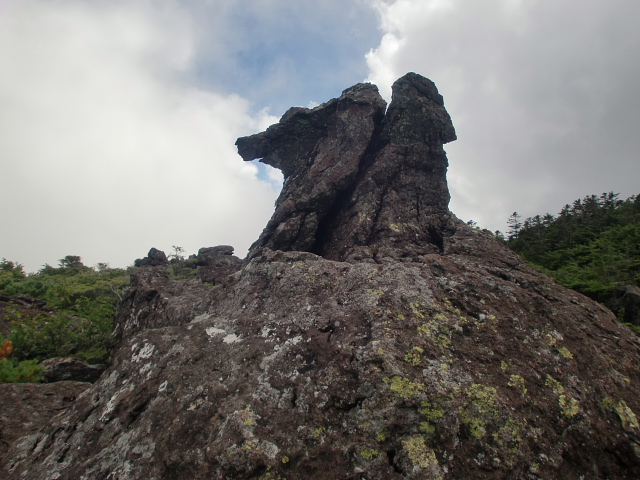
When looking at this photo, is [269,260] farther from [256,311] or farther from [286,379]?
[286,379]

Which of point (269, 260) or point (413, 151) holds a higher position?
point (413, 151)

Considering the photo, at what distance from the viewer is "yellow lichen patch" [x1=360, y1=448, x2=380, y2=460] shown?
4199 millimetres

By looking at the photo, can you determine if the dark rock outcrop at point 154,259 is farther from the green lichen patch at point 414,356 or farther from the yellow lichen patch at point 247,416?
the green lichen patch at point 414,356

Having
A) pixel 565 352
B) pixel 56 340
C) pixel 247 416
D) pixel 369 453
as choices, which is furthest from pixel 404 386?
pixel 56 340

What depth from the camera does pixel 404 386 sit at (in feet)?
15.8

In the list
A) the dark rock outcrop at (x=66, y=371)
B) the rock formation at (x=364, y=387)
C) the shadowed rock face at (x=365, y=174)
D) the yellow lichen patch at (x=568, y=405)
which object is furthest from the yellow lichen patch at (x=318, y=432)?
the shadowed rock face at (x=365, y=174)

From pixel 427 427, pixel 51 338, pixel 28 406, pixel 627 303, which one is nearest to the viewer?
pixel 427 427

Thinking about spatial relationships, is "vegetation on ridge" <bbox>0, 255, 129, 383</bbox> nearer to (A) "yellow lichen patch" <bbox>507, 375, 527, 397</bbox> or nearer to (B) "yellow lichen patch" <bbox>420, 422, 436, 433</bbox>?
(B) "yellow lichen patch" <bbox>420, 422, 436, 433</bbox>

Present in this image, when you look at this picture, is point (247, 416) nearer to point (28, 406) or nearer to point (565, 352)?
point (565, 352)

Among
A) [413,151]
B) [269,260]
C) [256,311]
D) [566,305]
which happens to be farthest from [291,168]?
[566,305]

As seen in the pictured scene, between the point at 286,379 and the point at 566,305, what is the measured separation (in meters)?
6.11

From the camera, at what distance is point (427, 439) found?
14.0 ft

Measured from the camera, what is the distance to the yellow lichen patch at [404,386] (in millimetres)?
4727

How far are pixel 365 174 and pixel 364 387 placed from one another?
16542mm
